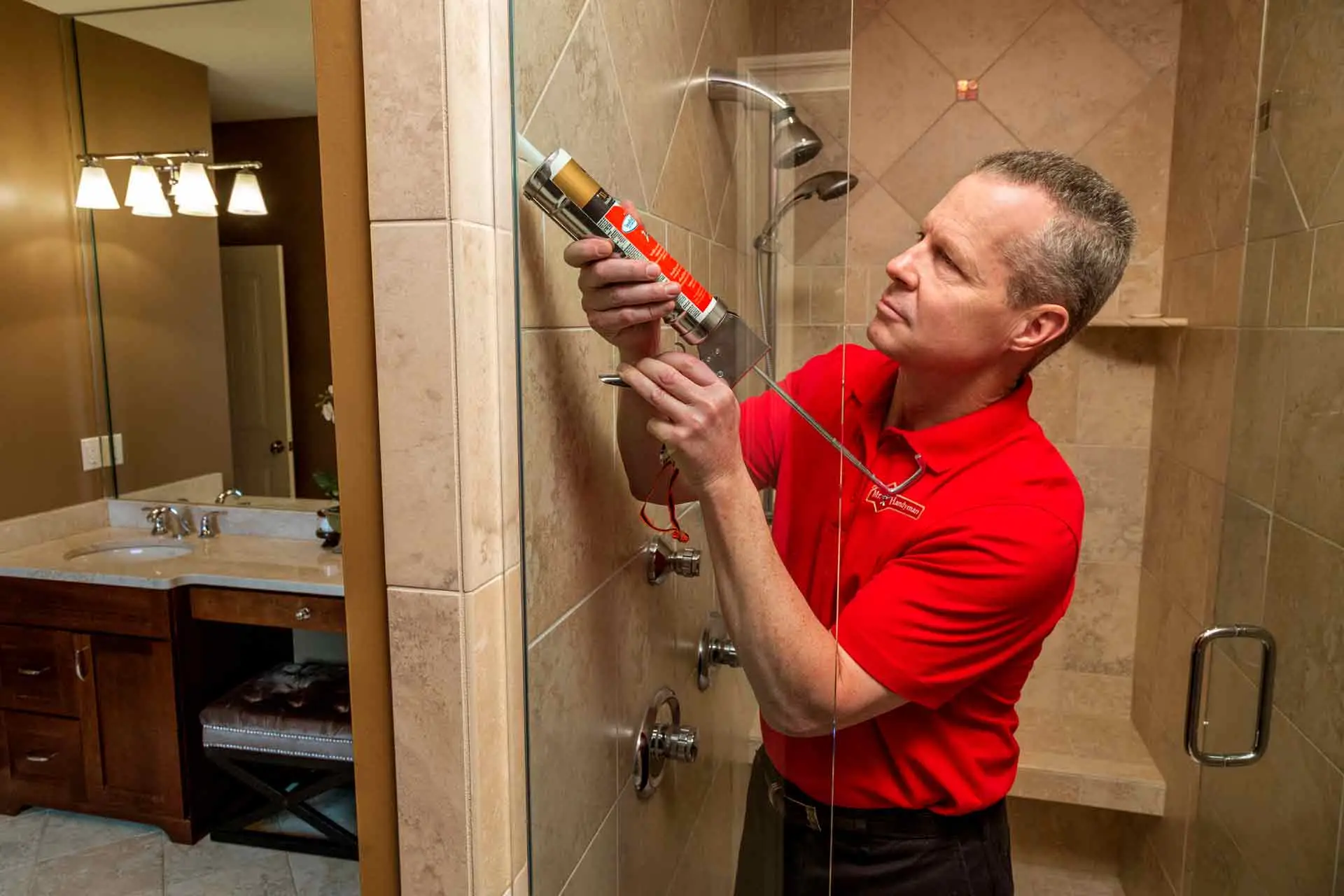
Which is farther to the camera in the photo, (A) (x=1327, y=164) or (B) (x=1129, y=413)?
(B) (x=1129, y=413)

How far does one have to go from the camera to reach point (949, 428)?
94 cm

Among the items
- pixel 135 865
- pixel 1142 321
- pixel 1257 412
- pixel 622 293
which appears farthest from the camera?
pixel 135 865

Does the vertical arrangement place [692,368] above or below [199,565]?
above

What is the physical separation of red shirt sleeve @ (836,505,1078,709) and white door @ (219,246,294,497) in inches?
79.8

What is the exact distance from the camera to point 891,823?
3.23 feet

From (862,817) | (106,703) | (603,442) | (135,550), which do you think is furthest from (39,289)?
(862,817)

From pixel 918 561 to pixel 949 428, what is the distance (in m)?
0.17

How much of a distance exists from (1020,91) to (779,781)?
6.35 feet

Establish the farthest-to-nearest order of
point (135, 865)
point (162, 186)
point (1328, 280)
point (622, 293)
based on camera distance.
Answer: point (162, 186), point (135, 865), point (1328, 280), point (622, 293)

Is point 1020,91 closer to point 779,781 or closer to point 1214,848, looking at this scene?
point 1214,848

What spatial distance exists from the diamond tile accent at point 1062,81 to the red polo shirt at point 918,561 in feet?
4.79

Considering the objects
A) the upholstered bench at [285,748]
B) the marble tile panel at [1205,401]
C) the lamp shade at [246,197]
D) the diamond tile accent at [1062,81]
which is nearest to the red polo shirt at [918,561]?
the marble tile panel at [1205,401]

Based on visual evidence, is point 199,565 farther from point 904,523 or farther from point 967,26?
point 967,26

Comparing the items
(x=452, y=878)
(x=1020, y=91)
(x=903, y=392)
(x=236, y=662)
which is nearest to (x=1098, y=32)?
(x=1020, y=91)
